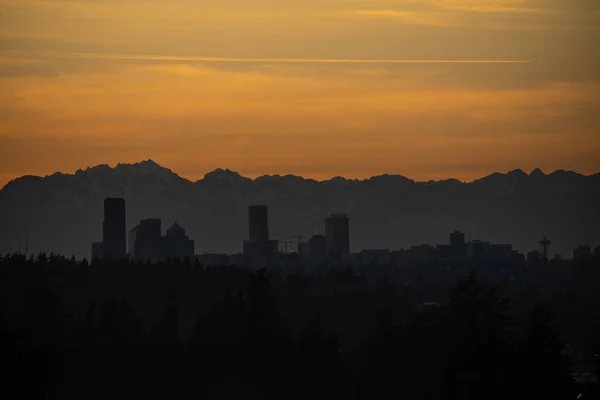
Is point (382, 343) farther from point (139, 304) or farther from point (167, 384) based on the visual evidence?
point (139, 304)

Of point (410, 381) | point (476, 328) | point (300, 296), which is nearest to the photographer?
point (476, 328)

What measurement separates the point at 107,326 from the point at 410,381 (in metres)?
24.5

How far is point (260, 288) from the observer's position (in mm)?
103812

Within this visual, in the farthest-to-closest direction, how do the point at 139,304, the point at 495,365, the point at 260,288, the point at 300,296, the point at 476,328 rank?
1. the point at 300,296
2. the point at 139,304
3. the point at 260,288
4. the point at 476,328
5. the point at 495,365

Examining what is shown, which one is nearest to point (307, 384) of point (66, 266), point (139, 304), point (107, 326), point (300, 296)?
point (107, 326)

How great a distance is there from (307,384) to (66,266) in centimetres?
10776

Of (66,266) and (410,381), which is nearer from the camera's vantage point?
(410,381)

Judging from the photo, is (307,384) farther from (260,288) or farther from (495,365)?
(495,365)

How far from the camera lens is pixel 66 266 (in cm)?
19950

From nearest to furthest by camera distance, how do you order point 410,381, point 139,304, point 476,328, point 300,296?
point 476,328 < point 410,381 < point 139,304 < point 300,296

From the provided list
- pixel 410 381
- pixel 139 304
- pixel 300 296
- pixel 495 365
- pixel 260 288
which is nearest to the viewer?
pixel 495 365

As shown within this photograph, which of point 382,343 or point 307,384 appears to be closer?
point 307,384

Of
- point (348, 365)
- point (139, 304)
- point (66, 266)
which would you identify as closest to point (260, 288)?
point (348, 365)

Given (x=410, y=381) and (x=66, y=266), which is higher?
(x=66, y=266)
